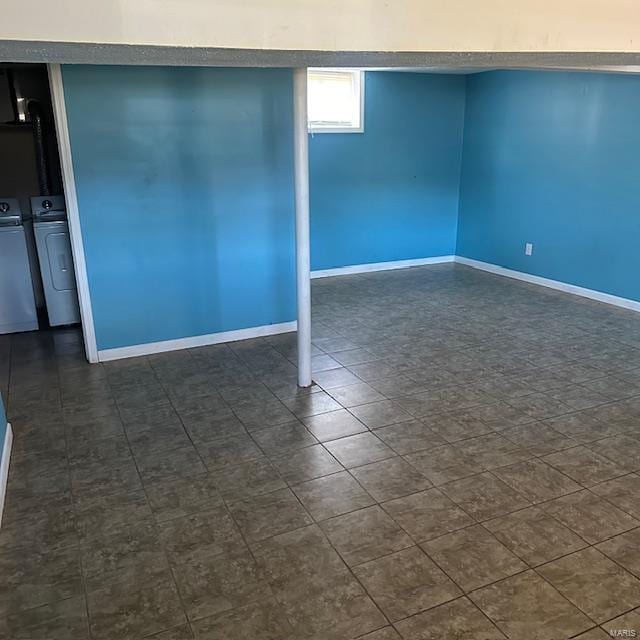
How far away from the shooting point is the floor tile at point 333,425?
3.09 meters

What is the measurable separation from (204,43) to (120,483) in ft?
7.02

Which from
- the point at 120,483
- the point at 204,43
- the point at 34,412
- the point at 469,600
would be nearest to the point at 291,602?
the point at 469,600

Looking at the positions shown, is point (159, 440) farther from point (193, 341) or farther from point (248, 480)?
point (193, 341)

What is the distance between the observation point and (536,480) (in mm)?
2646

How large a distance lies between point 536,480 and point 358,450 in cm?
86

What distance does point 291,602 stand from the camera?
6.46ft

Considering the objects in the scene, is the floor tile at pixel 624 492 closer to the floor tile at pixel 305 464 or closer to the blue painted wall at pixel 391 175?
the floor tile at pixel 305 464

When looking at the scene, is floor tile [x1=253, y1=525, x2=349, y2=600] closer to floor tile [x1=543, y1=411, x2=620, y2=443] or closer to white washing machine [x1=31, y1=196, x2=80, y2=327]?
floor tile [x1=543, y1=411, x2=620, y2=443]

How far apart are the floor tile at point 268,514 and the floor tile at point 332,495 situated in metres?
0.05

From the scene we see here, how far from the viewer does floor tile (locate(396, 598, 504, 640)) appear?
1826 millimetres

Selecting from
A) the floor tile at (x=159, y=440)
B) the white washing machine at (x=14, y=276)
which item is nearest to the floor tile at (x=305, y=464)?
the floor tile at (x=159, y=440)

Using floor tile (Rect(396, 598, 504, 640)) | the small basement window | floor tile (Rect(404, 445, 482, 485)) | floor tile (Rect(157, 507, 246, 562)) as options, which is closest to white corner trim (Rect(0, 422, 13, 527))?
floor tile (Rect(157, 507, 246, 562))

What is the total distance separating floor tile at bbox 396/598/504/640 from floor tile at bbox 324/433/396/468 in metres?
0.93

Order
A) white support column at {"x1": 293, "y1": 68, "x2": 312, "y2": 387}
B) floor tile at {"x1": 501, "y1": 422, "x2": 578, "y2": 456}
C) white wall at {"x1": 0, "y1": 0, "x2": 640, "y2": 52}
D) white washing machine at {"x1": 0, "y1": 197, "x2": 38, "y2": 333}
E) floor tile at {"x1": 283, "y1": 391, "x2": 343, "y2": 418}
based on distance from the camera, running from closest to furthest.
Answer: white wall at {"x1": 0, "y1": 0, "x2": 640, "y2": 52}
floor tile at {"x1": 501, "y1": 422, "x2": 578, "y2": 456}
white support column at {"x1": 293, "y1": 68, "x2": 312, "y2": 387}
floor tile at {"x1": 283, "y1": 391, "x2": 343, "y2": 418}
white washing machine at {"x1": 0, "y1": 197, "x2": 38, "y2": 333}
